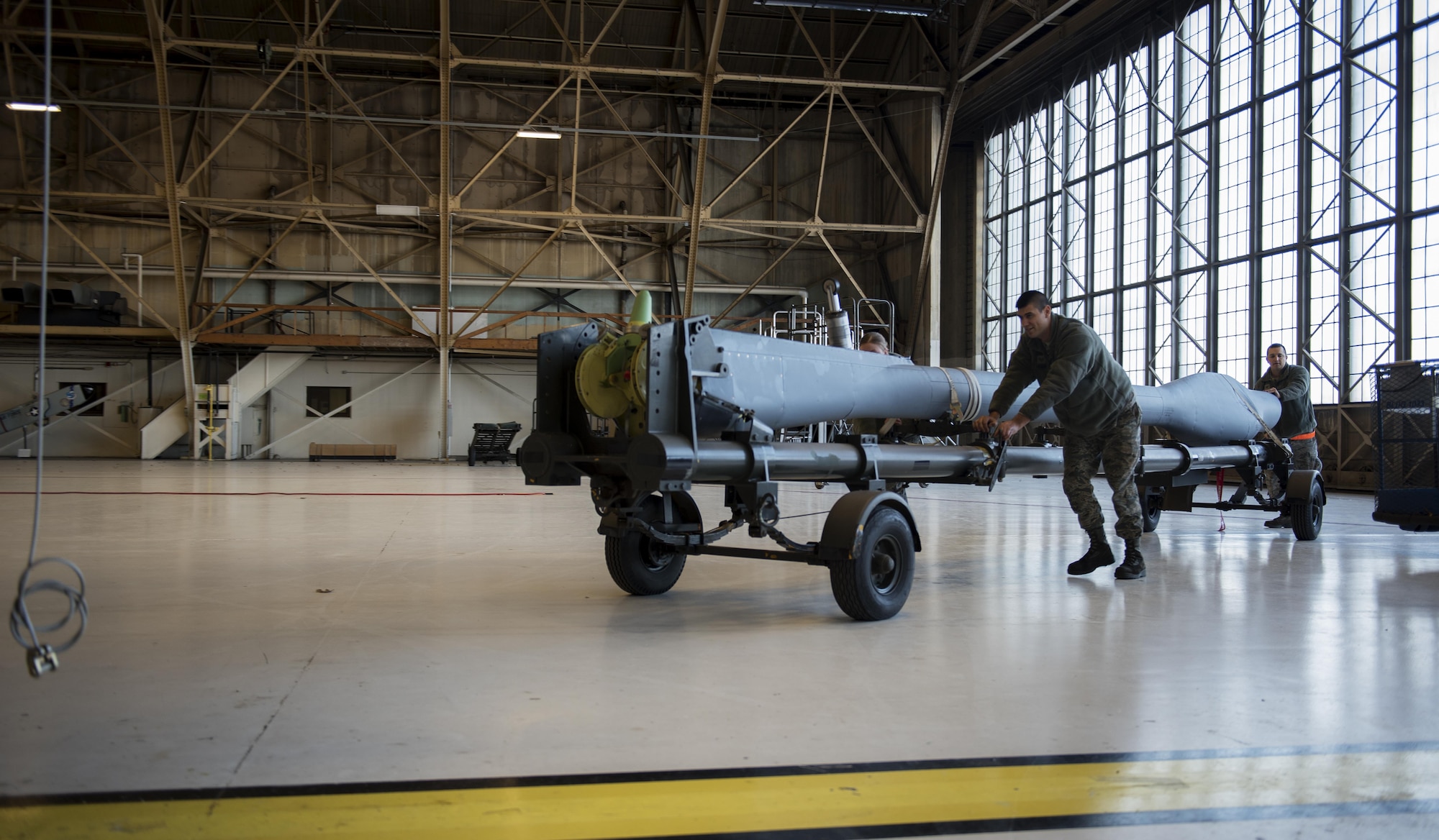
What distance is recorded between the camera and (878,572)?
5.17 metres

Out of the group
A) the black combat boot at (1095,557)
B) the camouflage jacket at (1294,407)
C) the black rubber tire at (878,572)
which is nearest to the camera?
the black rubber tire at (878,572)

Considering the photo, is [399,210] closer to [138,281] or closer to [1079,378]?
[138,281]

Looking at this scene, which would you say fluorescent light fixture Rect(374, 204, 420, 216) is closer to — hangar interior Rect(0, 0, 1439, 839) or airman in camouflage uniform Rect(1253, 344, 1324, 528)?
hangar interior Rect(0, 0, 1439, 839)

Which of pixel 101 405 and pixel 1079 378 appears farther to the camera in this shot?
pixel 101 405

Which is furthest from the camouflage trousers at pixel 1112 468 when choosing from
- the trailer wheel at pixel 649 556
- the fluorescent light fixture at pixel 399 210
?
the fluorescent light fixture at pixel 399 210

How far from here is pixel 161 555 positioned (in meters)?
7.32

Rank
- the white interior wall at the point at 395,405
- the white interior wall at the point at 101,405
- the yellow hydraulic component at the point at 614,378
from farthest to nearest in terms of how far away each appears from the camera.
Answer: the white interior wall at the point at 395,405 < the white interior wall at the point at 101,405 < the yellow hydraulic component at the point at 614,378

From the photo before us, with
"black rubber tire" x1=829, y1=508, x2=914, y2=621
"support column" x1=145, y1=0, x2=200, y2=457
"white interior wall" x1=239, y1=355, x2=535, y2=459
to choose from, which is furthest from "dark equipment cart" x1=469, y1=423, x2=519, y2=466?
"black rubber tire" x1=829, y1=508, x2=914, y2=621

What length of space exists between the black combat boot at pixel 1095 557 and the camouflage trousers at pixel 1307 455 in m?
4.65

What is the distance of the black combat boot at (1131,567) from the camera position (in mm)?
6703

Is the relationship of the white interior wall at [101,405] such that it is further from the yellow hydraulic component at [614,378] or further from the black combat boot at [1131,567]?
the black combat boot at [1131,567]

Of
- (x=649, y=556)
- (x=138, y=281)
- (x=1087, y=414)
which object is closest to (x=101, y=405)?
(x=138, y=281)

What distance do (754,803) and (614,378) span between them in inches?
120

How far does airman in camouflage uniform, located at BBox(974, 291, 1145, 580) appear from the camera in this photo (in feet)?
21.9
